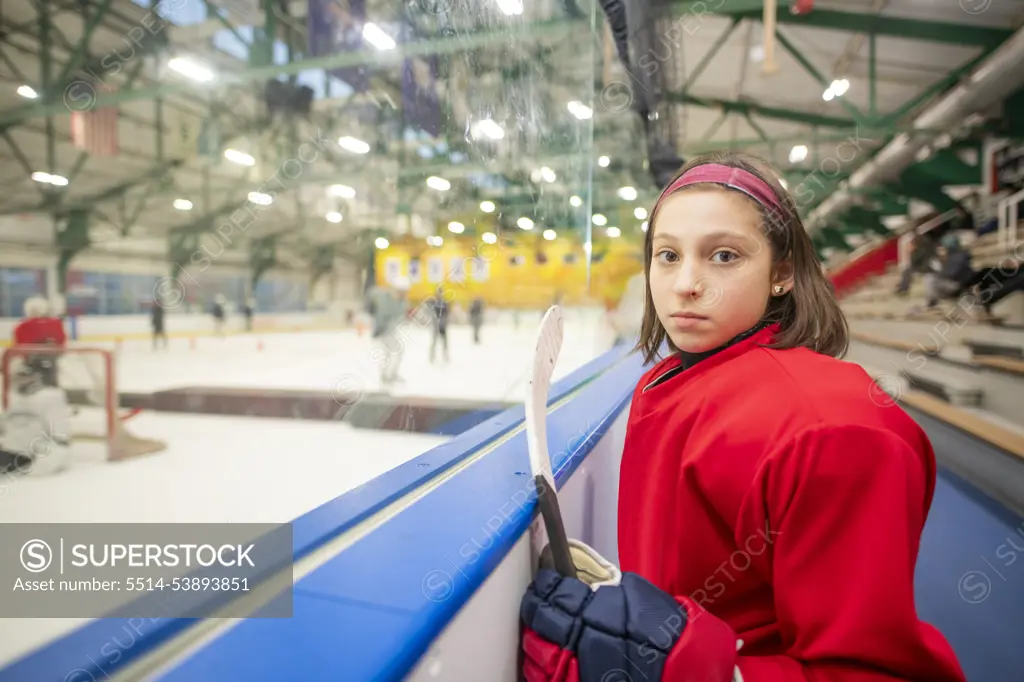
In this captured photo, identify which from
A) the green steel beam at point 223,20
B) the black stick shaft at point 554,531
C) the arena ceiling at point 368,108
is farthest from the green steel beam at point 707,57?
the black stick shaft at point 554,531

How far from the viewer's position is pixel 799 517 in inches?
17.5

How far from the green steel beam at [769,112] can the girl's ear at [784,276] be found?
20.1 feet

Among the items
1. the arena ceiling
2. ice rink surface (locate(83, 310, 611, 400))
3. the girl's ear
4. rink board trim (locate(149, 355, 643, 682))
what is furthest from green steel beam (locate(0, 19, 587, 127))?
rink board trim (locate(149, 355, 643, 682))

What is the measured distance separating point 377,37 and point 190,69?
118 cm

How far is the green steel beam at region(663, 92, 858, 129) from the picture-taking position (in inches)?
238

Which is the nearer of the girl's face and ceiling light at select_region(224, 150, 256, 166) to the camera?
the girl's face

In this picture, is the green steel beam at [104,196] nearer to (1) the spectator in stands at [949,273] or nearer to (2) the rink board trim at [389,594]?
(2) the rink board trim at [389,594]

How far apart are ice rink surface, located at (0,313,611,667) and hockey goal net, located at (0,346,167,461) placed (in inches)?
2.5

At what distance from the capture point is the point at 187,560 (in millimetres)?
622

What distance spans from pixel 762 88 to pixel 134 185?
6193 mm

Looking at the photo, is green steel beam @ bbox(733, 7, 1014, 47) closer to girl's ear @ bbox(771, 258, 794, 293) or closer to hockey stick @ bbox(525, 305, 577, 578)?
girl's ear @ bbox(771, 258, 794, 293)

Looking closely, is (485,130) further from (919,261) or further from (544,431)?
(919,261)

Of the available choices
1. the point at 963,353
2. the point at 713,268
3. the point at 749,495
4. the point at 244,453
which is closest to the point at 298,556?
the point at 749,495

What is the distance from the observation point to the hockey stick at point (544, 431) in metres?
0.62
